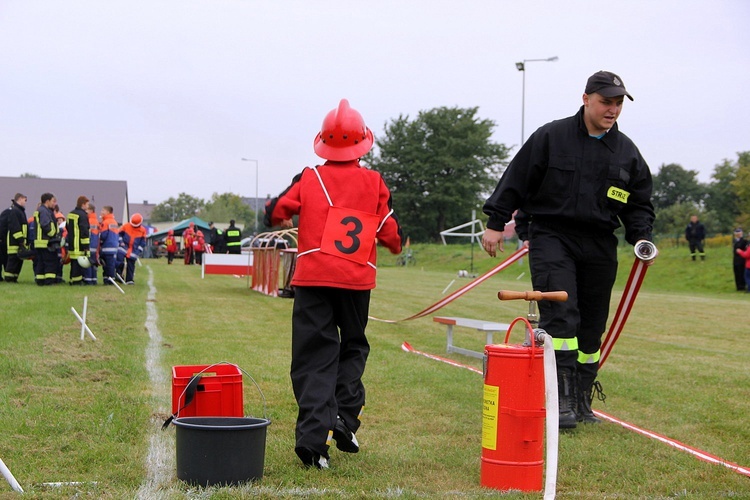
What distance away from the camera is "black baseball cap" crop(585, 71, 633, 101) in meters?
5.45

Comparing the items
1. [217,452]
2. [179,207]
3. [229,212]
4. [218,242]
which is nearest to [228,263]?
[218,242]

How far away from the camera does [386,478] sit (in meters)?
4.30

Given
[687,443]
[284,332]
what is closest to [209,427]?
[687,443]

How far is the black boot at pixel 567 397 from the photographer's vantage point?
554 cm

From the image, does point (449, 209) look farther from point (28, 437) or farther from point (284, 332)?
point (28, 437)

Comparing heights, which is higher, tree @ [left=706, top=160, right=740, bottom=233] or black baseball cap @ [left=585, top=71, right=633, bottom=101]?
tree @ [left=706, top=160, right=740, bottom=233]

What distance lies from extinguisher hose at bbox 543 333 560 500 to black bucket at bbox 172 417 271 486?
50.2 inches

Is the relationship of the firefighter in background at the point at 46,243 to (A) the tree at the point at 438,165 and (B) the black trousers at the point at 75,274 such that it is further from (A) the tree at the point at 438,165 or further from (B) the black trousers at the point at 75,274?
(A) the tree at the point at 438,165

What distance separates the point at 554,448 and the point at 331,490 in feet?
3.28

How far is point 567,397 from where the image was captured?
563cm

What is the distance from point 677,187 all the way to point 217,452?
103 m

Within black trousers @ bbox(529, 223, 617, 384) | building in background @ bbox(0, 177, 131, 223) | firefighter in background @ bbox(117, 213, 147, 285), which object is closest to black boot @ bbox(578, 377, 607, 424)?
black trousers @ bbox(529, 223, 617, 384)

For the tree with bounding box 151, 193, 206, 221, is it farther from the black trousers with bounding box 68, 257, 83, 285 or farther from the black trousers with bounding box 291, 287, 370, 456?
the black trousers with bounding box 291, 287, 370, 456

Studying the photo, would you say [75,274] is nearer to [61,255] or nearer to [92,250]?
[92,250]
